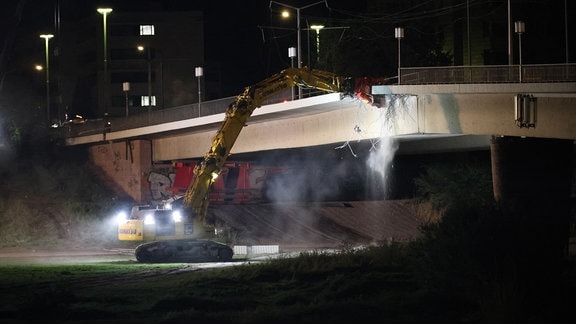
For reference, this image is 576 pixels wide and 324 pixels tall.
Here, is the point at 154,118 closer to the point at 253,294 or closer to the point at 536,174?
the point at 536,174

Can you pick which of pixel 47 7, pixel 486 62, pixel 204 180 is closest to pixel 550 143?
pixel 204 180

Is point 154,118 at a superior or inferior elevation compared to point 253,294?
superior

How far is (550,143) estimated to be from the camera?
44719mm

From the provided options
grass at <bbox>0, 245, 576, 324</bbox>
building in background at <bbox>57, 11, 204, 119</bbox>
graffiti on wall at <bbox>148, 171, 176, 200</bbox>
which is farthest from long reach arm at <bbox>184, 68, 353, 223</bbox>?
building in background at <bbox>57, 11, 204, 119</bbox>

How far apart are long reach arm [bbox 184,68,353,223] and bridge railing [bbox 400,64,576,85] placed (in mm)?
2941

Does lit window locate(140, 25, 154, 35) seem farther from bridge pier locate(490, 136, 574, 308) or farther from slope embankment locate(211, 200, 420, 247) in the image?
bridge pier locate(490, 136, 574, 308)

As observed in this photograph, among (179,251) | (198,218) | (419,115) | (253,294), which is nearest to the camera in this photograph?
(253,294)

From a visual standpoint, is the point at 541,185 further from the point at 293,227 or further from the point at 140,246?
the point at 293,227

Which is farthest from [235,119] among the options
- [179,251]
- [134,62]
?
[134,62]

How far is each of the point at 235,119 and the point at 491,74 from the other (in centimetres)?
1020

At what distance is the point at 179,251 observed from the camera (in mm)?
41062

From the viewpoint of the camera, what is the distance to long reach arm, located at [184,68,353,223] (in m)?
41.7

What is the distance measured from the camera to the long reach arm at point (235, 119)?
41688 millimetres

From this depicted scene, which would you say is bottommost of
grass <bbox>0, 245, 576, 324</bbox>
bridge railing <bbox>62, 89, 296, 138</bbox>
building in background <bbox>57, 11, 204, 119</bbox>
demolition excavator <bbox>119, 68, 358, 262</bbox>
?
grass <bbox>0, 245, 576, 324</bbox>
